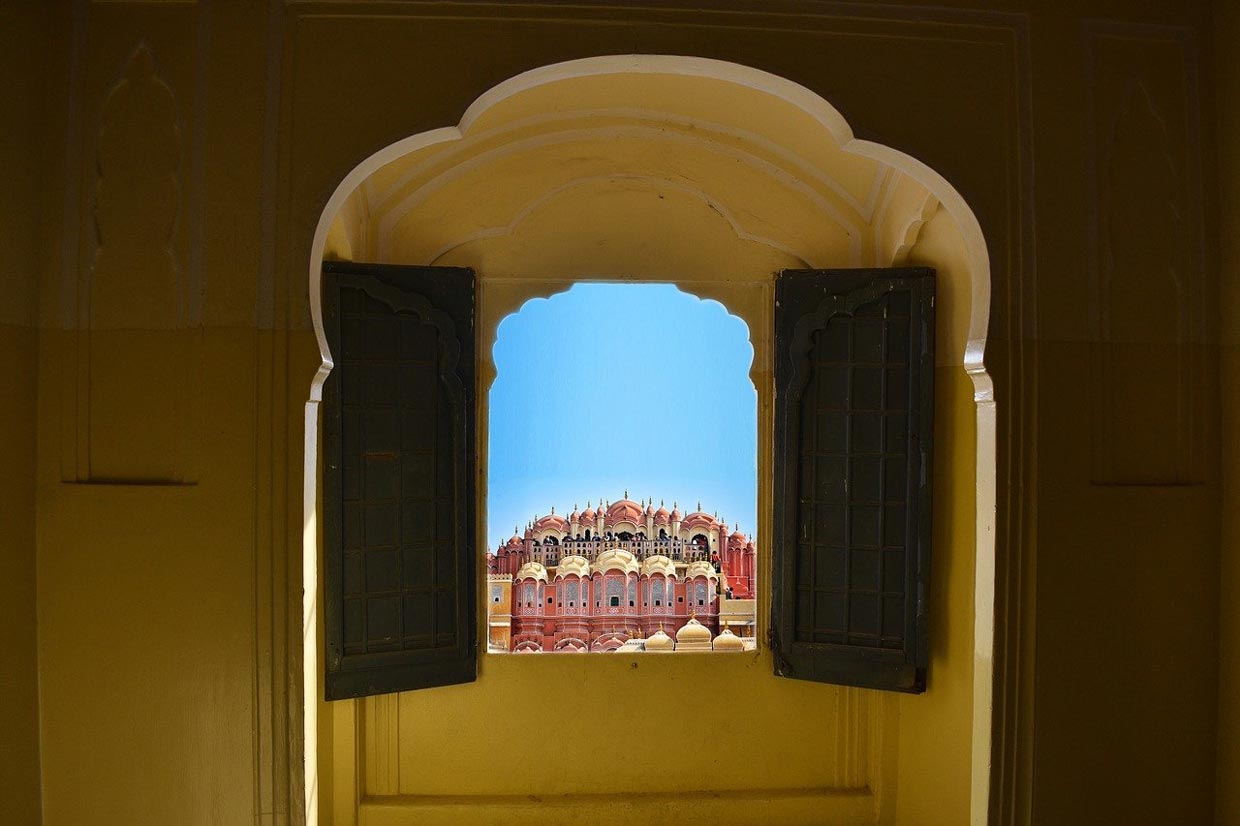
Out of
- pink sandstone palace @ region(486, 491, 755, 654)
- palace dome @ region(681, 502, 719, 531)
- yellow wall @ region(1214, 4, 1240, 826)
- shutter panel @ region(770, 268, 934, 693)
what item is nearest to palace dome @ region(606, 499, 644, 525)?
pink sandstone palace @ region(486, 491, 755, 654)

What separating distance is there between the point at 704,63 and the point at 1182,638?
9.21 feet

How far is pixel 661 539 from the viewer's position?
223 inches

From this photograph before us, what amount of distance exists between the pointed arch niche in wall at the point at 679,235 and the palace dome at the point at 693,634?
0.58 feet

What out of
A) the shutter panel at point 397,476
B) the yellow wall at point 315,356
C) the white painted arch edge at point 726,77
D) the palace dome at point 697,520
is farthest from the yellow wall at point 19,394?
the palace dome at point 697,520

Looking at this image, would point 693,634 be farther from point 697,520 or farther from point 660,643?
point 697,520

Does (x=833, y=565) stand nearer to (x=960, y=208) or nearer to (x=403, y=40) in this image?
(x=960, y=208)

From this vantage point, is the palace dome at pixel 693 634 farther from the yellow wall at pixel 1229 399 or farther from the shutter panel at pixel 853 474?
the yellow wall at pixel 1229 399

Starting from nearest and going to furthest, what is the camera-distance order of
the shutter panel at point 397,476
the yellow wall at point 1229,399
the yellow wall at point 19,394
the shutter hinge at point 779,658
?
the yellow wall at point 19,394 < the yellow wall at point 1229,399 < the shutter panel at point 397,476 < the shutter hinge at point 779,658

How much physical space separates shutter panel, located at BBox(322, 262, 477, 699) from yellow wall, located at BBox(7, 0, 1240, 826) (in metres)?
1.33

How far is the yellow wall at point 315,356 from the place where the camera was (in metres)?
2.80

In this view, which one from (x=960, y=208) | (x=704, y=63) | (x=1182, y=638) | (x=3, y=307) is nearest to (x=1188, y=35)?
(x=960, y=208)

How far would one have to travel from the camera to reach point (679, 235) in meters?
4.76

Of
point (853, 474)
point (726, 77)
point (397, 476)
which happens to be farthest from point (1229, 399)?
point (397, 476)

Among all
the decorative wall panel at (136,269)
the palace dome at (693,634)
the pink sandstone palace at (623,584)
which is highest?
the decorative wall panel at (136,269)
